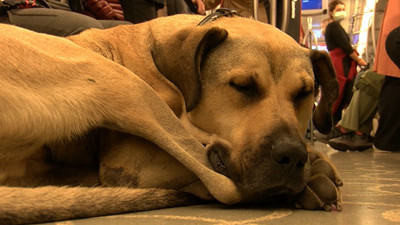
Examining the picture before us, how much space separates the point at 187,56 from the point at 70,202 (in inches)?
28.0

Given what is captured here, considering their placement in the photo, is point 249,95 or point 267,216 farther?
point 249,95

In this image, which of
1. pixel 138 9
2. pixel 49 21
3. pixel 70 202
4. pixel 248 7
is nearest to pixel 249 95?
pixel 70 202

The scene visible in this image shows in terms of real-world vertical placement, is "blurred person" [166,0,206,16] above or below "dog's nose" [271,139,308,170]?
below

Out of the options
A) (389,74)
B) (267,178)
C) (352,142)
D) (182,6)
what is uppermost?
(267,178)

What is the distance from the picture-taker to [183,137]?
1.46 m

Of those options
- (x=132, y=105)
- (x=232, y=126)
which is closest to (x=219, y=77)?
(x=232, y=126)

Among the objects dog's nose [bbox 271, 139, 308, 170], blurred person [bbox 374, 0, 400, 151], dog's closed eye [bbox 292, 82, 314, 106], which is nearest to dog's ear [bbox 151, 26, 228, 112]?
dog's closed eye [bbox 292, 82, 314, 106]

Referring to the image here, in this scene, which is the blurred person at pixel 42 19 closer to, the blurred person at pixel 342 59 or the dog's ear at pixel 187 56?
the dog's ear at pixel 187 56

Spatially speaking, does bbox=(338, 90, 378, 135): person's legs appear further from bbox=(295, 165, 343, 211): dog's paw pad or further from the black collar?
bbox=(295, 165, 343, 211): dog's paw pad

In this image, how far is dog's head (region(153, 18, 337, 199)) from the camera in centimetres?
129

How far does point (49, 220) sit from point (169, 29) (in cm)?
102

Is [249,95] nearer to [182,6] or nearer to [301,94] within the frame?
[301,94]

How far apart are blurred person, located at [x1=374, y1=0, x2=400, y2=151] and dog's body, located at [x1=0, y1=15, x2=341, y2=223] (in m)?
1.85

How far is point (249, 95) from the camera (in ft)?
5.09
